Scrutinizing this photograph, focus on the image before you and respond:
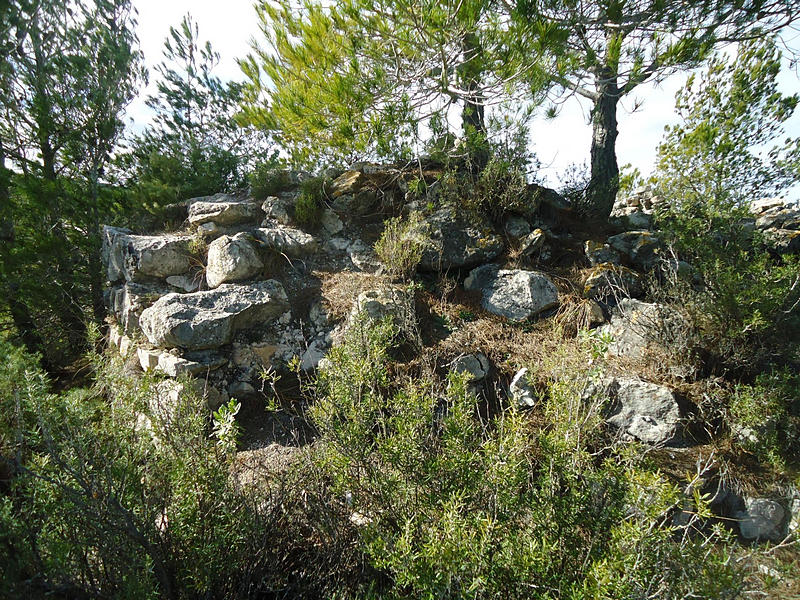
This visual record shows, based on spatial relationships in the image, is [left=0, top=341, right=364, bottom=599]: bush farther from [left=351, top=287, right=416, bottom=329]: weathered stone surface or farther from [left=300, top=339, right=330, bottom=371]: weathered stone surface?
[left=351, top=287, right=416, bottom=329]: weathered stone surface

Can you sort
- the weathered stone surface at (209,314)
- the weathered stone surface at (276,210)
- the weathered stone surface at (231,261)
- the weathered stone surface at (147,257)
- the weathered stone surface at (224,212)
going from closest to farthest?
1. the weathered stone surface at (209,314)
2. the weathered stone surface at (231,261)
3. the weathered stone surface at (147,257)
4. the weathered stone surface at (224,212)
5. the weathered stone surface at (276,210)

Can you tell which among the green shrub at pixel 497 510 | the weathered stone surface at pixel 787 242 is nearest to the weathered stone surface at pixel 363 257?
the green shrub at pixel 497 510

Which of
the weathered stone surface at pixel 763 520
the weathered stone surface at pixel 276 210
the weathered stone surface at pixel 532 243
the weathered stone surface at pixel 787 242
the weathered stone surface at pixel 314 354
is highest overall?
the weathered stone surface at pixel 276 210

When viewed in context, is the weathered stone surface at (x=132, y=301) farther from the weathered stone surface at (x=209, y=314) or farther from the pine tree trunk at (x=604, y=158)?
the pine tree trunk at (x=604, y=158)

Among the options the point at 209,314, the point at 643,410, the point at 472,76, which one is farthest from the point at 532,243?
the point at 209,314

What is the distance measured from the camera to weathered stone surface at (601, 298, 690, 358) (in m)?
3.18

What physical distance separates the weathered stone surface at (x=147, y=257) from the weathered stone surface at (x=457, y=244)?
8.72 feet

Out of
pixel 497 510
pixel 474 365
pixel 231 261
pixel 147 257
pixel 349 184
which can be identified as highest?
pixel 349 184

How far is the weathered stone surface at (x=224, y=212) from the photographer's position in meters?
4.67

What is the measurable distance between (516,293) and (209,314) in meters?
2.93

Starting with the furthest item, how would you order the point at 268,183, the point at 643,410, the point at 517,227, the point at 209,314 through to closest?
the point at 268,183, the point at 517,227, the point at 209,314, the point at 643,410

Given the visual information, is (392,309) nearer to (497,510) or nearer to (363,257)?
(363,257)

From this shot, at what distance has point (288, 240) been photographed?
14.7 feet

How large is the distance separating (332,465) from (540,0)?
12.9 ft
